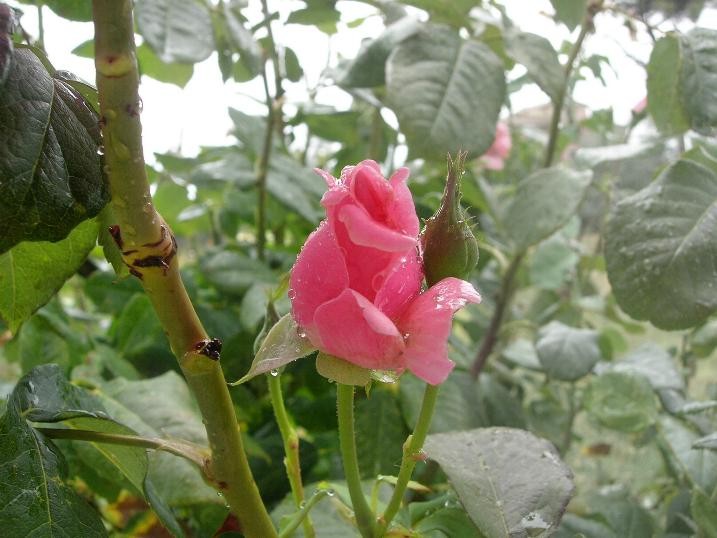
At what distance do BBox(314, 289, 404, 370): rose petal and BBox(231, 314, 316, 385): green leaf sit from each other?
0.02 metres

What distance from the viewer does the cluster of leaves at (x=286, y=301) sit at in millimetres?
314

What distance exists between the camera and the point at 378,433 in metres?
0.65

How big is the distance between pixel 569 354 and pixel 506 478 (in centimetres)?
37

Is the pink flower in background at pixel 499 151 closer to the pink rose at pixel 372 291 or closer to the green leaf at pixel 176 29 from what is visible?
the green leaf at pixel 176 29

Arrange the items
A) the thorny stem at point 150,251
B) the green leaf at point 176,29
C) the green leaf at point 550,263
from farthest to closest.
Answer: the green leaf at point 550,263, the green leaf at point 176,29, the thorny stem at point 150,251

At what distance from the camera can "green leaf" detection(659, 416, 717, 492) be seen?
0.53 metres

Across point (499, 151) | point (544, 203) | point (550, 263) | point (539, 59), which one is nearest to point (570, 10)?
point (539, 59)

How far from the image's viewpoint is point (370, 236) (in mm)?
247

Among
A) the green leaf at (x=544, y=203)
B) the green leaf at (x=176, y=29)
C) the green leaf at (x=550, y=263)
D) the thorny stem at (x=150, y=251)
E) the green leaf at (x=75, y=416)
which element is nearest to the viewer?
the thorny stem at (x=150, y=251)

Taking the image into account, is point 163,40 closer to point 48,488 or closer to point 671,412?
point 48,488

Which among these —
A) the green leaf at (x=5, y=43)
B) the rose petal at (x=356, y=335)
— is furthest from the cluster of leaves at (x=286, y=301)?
the rose petal at (x=356, y=335)

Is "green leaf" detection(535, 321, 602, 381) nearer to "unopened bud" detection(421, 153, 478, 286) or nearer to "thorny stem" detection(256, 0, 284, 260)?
"thorny stem" detection(256, 0, 284, 260)

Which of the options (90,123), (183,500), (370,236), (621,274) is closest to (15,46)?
(90,123)

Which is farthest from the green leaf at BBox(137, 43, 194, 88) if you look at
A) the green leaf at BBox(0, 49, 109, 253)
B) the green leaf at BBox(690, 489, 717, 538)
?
the green leaf at BBox(690, 489, 717, 538)
